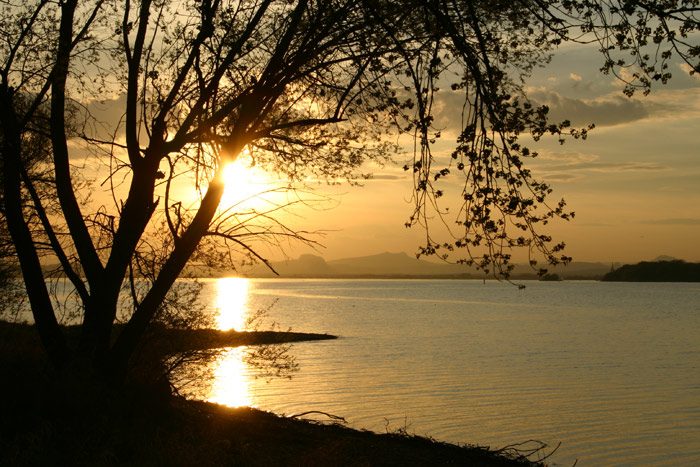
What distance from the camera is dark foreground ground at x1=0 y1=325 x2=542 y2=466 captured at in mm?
8773

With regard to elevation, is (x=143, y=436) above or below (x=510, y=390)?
above

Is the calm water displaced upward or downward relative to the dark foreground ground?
downward

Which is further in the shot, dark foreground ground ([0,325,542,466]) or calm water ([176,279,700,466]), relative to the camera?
calm water ([176,279,700,466])

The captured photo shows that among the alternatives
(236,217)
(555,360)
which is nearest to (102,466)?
(236,217)

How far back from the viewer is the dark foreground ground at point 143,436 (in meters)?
8.77

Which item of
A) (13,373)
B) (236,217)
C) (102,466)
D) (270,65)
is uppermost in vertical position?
(270,65)

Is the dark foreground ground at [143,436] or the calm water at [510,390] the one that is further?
the calm water at [510,390]

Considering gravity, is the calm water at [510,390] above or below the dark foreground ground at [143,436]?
below

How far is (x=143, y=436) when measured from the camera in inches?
384

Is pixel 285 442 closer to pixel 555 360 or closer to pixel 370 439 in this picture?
pixel 370 439

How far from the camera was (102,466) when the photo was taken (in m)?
8.05

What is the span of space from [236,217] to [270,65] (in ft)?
11.0

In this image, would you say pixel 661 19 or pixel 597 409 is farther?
pixel 597 409

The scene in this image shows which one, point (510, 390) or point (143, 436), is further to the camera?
point (510, 390)
